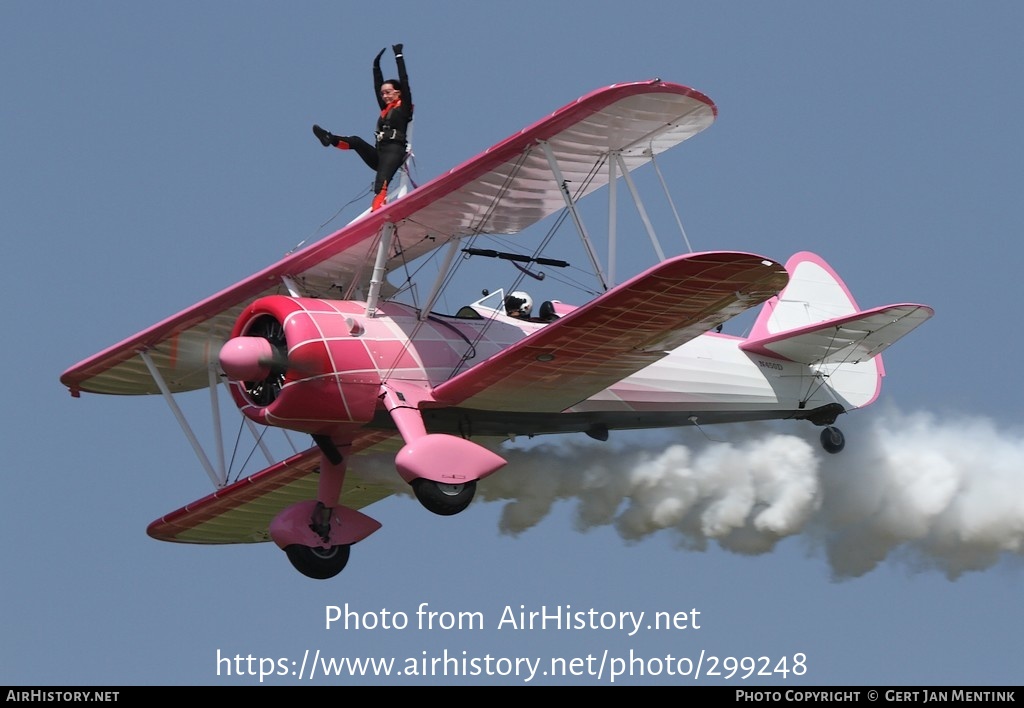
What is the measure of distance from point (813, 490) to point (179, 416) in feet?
21.6

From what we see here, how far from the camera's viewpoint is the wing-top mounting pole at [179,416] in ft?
65.0

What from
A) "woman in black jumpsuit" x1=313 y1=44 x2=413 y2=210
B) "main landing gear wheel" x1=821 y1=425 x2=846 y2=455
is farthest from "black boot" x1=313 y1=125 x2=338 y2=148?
"main landing gear wheel" x1=821 y1=425 x2=846 y2=455

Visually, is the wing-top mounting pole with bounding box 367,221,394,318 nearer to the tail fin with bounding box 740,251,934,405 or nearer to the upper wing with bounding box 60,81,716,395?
the upper wing with bounding box 60,81,716,395

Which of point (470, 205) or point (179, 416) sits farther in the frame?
point (179, 416)

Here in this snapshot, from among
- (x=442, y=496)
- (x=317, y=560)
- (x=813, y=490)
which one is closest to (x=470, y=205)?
(x=442, y=496)

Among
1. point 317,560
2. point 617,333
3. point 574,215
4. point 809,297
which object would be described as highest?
point 574,215

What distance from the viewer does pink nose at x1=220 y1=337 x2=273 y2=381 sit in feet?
55.3

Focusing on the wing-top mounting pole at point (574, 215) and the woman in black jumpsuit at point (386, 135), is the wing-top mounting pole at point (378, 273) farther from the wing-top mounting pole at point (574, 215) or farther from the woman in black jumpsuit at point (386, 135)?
the wing-top mounting pole at point (574, 215)

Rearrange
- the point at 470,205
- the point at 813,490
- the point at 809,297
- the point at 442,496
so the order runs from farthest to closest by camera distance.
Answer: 1. the point at 809,297
2. the point at 813,490
3. the point at 470,205
4. the point at 442,496

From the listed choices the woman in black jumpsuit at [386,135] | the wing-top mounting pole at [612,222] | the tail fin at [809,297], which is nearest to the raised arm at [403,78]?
the woman in black jumpsuit at [386,135]

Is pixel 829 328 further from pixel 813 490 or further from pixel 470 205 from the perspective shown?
pixel 470 205

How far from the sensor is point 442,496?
16547 mm

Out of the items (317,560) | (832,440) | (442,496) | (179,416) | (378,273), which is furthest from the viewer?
(832,440)

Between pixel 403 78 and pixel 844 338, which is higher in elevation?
pixel 403 78
